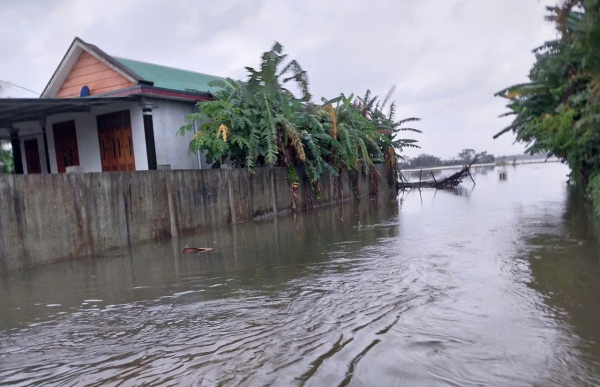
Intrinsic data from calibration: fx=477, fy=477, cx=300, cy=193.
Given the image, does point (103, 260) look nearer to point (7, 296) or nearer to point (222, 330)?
point (7, 296)

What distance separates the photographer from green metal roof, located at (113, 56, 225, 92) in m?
16.2

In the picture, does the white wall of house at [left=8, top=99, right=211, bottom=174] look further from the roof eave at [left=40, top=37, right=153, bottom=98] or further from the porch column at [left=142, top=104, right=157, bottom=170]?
the roof eave at [left=40, top=37, right=153, bottom=98]

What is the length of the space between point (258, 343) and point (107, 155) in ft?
43.6

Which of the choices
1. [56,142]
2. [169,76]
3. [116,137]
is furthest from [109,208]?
[169,76]

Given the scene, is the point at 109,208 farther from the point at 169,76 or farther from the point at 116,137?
the point at 169,76

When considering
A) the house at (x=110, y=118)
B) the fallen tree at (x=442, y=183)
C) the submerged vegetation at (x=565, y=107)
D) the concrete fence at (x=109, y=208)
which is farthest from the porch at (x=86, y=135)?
the fallen tree at (x=442, y=183)

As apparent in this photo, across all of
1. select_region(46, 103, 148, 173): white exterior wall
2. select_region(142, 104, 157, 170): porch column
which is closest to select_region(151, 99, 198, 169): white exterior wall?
select_region(142, 104, 157, 170): porch column

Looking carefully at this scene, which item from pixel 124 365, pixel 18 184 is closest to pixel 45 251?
pixel 18 184

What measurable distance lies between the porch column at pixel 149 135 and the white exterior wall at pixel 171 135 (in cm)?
29

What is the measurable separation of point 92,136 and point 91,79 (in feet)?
6.27

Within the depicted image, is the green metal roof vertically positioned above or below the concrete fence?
above

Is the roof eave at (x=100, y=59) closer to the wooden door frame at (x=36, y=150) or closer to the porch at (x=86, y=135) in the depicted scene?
the porch at (x=86, y=135)

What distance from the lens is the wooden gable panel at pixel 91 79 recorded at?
598 inches

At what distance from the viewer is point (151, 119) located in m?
14.4
